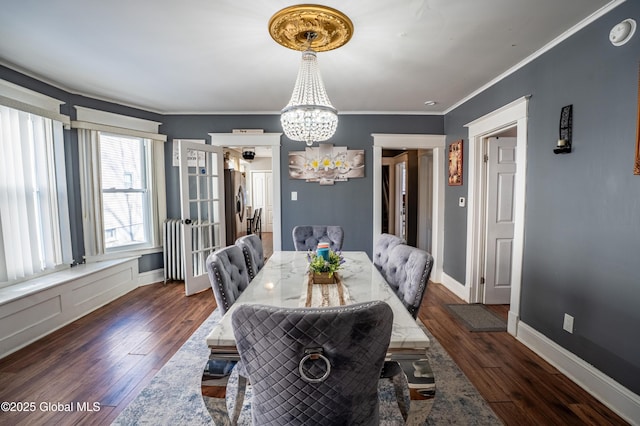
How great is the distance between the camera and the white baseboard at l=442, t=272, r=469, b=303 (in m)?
Result: 3.37

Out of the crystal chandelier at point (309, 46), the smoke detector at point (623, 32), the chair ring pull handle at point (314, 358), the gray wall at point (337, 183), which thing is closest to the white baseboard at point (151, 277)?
the gray wall at point (337, 183)

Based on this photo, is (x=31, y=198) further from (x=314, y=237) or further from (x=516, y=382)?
(x=516, y=382)

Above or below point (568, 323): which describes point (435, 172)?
above

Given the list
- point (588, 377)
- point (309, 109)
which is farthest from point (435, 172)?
point (309, 109)

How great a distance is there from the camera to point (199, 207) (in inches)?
143

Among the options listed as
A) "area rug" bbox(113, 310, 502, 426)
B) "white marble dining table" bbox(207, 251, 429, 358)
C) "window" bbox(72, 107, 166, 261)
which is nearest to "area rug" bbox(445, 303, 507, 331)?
"area rug" bbox(113, 310, 502, 426)

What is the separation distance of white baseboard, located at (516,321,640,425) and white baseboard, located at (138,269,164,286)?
4.44 m

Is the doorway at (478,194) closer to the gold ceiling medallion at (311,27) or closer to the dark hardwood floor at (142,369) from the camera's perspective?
the dark hardwood floor at (142,369)

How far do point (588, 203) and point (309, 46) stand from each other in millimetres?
2180

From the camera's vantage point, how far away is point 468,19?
5.93ft

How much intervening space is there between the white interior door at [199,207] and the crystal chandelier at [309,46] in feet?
7.01

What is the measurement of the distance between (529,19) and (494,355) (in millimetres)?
2478

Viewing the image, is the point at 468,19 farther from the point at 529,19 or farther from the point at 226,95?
the point at 226,95

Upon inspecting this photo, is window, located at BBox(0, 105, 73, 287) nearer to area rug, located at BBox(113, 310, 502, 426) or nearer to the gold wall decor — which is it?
area rug, located at BBox(113, 310, 502, 426)
